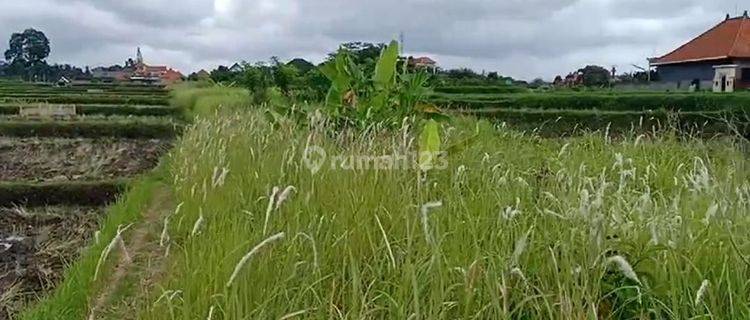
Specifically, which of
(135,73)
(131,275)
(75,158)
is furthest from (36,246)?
(135,73)

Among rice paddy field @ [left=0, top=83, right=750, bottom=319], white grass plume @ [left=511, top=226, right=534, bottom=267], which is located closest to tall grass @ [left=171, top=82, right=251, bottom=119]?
rice paddy field @ [left=0, top=83, right=750, bottom=319]

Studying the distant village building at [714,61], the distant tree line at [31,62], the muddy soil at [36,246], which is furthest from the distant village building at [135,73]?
the muddy soil at [36,246]

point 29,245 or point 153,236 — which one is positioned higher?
point 153,236

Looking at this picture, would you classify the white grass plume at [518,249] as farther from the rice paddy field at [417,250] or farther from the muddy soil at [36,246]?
the muddy soil at [36,246]

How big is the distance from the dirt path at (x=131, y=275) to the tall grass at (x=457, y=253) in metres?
0.14

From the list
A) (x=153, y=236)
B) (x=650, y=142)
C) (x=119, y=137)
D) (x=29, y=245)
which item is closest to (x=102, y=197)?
(x=29, y=245)

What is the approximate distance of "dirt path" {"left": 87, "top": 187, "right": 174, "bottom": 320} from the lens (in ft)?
7.90

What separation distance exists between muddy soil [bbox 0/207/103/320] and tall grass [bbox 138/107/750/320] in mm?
1145

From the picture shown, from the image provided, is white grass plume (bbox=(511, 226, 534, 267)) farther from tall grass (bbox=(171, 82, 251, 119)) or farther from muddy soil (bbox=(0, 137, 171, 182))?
tall grass (bbox=(171, 82, 251, 119))

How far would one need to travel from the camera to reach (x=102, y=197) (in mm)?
6426

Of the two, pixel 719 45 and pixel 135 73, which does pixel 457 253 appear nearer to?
pixel 719 45

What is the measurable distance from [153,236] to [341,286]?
2.04 meters

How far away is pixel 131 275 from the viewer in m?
2.86

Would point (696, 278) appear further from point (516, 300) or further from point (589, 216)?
point (516, 300)
